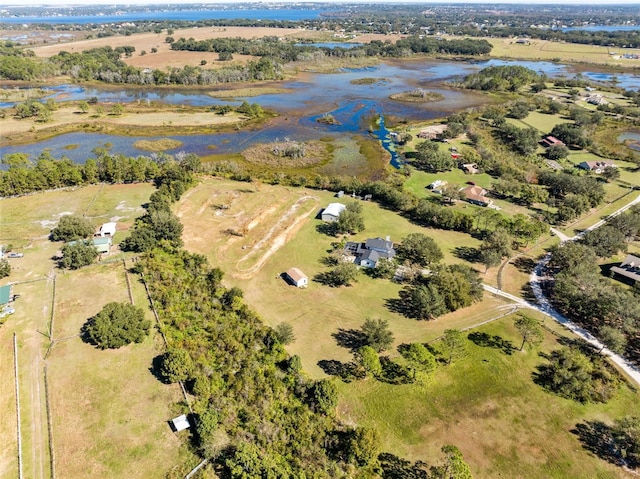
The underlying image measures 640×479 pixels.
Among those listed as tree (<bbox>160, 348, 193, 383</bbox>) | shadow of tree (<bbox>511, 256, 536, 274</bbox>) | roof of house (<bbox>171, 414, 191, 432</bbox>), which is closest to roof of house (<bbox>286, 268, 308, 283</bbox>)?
tree (<bbox>160, 348, 193, 383</bbox>)

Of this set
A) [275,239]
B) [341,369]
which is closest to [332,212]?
[275,239]

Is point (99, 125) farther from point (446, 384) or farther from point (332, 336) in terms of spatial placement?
point (446, 384)

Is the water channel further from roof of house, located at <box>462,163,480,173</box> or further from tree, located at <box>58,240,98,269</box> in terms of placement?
tree, located at <box>58,240,98,269</box>

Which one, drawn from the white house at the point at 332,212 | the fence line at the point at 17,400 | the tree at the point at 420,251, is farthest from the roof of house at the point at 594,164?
the fence line at the point at 17,400

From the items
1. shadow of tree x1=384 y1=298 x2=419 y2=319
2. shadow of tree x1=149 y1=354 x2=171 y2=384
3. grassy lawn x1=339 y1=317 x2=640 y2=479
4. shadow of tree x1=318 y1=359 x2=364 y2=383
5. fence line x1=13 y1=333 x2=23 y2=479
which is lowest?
grassy lawn x1=339 y1=317 x2=640 y2=479

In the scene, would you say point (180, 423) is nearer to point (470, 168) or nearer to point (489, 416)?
point (489, 416)

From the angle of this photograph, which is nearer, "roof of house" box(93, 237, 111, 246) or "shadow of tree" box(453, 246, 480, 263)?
"shadow of tree" box(453, 246, 480, 263)
